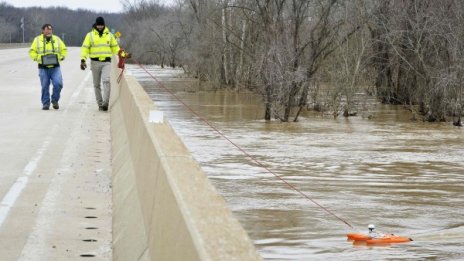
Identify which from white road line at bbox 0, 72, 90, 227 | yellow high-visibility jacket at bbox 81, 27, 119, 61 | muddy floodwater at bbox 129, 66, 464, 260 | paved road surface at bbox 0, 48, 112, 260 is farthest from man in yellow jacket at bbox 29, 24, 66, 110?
white road line at bbox 0, 72, 90, 227

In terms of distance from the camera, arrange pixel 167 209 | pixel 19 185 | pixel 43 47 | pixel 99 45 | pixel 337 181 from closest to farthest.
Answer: pixel 167 209 < pixel 19 185 < pixel 337 181 < pixel 99 45 < pixel 43 47

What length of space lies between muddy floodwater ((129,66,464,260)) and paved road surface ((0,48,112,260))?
5.38 ft

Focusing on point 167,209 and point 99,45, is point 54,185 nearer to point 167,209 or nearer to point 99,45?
point 167,209

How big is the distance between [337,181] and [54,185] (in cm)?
489

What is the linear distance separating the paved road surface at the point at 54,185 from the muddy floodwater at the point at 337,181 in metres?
1.64

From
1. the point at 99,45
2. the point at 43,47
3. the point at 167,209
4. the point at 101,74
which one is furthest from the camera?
the point at 43,47

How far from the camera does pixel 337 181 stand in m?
14.2

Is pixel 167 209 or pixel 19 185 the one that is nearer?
pixel 167 209

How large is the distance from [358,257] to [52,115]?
11786 mm

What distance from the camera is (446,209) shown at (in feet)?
39.6

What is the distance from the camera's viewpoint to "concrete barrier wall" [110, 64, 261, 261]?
4.29 m

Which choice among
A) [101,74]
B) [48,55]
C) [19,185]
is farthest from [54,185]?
[48,55]

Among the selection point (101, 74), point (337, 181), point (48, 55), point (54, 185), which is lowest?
point (337, 181)

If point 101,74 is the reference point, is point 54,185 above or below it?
below
